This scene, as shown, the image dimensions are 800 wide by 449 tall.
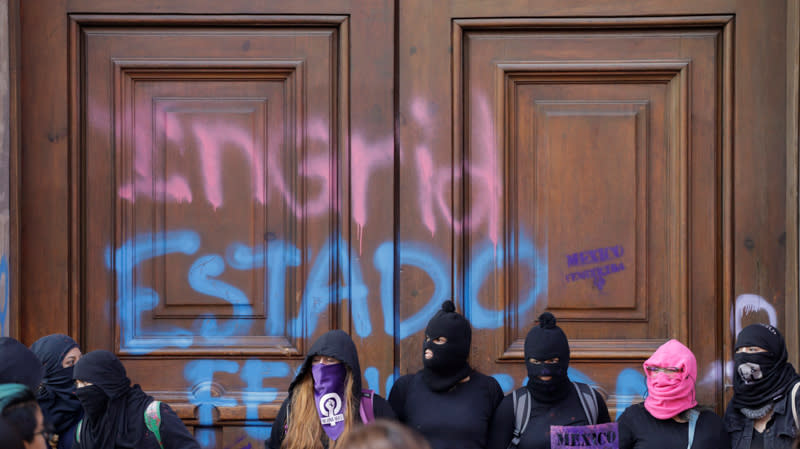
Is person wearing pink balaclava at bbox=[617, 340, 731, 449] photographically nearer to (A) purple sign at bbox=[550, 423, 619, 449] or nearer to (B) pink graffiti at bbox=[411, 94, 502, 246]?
(A) purple sign at bbox=[550, 423, 619, 449]

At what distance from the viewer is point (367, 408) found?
4.11 m

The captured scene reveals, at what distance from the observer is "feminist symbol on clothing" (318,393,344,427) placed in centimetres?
407

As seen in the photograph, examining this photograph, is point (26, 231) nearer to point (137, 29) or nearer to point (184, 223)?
point (184, 223)

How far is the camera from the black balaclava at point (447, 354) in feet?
13.9

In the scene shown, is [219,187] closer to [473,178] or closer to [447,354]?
[473,178]

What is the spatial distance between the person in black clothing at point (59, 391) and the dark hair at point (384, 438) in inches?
103

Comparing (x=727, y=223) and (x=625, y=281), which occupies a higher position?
(x=727, y=223)

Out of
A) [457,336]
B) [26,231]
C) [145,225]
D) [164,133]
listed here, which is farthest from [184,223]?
[457,336]

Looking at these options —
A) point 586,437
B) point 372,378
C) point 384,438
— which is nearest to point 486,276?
point 372,378

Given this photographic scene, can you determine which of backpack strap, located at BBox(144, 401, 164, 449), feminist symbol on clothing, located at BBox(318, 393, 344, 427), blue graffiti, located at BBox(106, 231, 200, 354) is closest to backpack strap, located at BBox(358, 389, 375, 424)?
feminist symbol on clothing, located at BBox(318, 393, 344, 427)

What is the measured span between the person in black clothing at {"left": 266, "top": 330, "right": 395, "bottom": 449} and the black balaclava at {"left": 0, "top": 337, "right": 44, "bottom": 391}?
3.73ft

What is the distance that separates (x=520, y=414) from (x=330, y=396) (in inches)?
37.0

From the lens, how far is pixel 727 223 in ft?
16.2

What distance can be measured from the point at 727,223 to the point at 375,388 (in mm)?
2312
